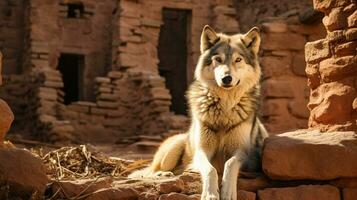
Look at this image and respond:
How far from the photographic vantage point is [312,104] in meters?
6.09

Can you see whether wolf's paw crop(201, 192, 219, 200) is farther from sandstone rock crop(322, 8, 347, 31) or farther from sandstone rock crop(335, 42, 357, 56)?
sandstone rock crop(322, 8, 347, 31)

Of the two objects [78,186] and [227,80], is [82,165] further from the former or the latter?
[227,80]

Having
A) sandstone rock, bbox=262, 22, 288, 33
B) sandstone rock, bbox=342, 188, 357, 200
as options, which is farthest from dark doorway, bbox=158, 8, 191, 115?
sandstone rock, bbox=342, 188, 357, 200

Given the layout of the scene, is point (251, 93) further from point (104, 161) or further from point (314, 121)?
point (104, 161)

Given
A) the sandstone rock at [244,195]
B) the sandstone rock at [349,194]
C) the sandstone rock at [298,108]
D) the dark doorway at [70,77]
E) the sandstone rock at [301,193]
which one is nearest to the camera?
the sandstone rock at [244,195]

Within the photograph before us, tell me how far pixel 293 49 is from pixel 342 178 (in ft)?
19.9

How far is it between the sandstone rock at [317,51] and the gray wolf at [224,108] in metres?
0.69

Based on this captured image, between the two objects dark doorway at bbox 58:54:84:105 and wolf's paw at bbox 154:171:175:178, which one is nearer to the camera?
wolf's paw at bbox 154:171:175:178

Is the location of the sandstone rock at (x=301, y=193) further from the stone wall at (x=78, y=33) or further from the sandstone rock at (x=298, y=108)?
the stone wall at (x=78, y=33)

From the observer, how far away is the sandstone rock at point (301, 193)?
5.12 metres

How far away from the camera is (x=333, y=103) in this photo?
227 inches

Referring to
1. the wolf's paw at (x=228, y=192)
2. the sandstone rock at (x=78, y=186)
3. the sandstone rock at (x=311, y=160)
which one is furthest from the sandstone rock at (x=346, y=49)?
the sandstone rock at (x=78, y=186)

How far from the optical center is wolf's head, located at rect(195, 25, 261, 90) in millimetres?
5383

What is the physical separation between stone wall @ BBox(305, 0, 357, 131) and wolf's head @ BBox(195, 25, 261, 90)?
0.70 meters
